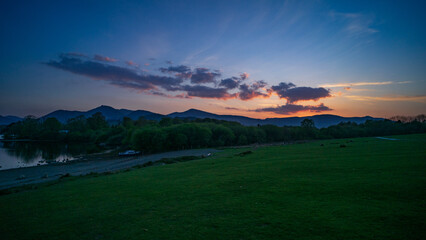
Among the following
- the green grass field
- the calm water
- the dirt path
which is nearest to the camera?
the green grass field

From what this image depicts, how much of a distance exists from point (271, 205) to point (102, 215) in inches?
339

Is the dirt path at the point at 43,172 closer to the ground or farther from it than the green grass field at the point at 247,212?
closer to the ground

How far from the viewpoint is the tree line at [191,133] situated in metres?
90.4

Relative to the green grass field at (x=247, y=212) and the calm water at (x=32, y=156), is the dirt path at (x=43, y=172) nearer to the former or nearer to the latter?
the calm water at (x=32, y=156)

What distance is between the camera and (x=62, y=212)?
11.6 m

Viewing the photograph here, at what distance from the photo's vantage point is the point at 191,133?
97.4 metres

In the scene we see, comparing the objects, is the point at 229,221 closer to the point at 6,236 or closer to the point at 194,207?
the point at 194,207

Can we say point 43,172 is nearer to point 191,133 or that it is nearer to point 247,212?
point 247,212

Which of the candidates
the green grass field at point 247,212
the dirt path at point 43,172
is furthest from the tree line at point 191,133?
the green grass field at point 247,212

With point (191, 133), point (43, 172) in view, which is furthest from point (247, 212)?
point (191, 133)

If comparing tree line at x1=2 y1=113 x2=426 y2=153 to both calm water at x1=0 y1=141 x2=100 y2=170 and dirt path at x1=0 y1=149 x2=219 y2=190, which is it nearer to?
calm water at x1=0 y1=141 x2=100 y2=170

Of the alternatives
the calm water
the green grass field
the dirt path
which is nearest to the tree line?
the calm water

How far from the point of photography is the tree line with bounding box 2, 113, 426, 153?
297 ft

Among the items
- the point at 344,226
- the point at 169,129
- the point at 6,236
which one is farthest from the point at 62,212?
the point at 169,129
